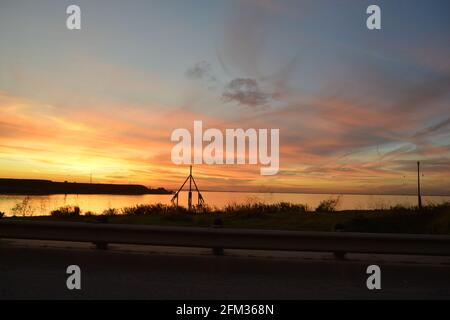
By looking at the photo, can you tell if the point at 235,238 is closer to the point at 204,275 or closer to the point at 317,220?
the point at 204,275

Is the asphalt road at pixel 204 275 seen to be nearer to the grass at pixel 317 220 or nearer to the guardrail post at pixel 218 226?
the guardrail post at pixel 218 226

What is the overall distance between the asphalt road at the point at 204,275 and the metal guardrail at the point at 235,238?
0.35 m

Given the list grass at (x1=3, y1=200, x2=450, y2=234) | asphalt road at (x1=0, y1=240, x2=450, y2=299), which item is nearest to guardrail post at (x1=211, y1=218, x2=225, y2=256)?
asphalt road at (x1=0, y1=240, x2=450, y2=299)

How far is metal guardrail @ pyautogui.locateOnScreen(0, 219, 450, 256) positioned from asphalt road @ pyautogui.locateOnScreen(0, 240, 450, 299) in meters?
0.35

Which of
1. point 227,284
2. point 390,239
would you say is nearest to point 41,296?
point 227,284

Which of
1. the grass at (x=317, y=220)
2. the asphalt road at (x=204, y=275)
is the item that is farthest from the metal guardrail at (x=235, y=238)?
the grass at (x=317, y=220)

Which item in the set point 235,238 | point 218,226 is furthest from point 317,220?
point 235,238

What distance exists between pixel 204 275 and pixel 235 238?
1.20 metres

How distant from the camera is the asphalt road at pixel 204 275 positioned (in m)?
6.01

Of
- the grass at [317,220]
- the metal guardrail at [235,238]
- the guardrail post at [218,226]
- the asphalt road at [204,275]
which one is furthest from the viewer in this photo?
the grass at [317,220]

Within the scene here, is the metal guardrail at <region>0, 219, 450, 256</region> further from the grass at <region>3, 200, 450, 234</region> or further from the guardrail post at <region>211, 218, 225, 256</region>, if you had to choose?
the grass at <region>3, 200, 450, 234</region>

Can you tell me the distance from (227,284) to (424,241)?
3843 millimetres

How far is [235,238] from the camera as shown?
803 centimetres

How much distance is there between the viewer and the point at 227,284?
6496 millimetres
